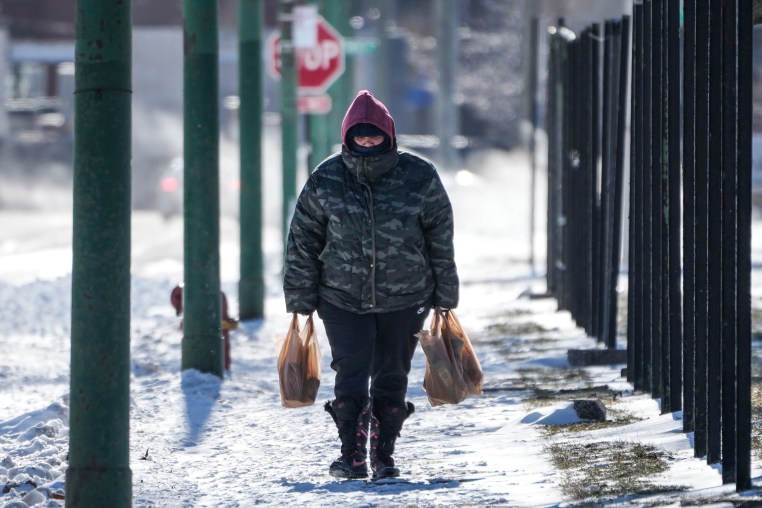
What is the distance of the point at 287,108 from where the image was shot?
1772 centimetres

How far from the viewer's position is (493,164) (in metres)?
51.7

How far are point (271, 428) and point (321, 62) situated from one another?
11.7 m

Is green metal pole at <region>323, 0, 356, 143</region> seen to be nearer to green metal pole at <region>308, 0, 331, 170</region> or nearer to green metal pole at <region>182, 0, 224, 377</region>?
green metal pole at <region>308, 0, 331, 170</region>

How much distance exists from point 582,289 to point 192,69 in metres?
3.30

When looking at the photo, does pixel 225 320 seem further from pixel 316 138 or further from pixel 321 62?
pixel 316 138

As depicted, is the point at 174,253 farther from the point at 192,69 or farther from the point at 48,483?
the point at 48,483

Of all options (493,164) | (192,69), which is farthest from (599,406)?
(493,164)

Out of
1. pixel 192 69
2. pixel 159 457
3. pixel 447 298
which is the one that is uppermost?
pixel 192 69

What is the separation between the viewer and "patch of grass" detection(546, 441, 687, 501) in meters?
6.30

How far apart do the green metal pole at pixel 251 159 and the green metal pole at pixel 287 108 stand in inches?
106

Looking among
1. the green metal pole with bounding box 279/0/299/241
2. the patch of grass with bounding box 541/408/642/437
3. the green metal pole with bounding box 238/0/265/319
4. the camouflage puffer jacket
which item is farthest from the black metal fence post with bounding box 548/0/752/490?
the green metal pole with bounding box 279/0/299/241

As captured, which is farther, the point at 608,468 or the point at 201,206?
the point at 201,206

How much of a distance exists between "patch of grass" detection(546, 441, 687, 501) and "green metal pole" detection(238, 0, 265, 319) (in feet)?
23.0

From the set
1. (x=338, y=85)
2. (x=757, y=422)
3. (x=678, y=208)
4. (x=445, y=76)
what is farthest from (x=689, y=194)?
(x=445, y=76)
